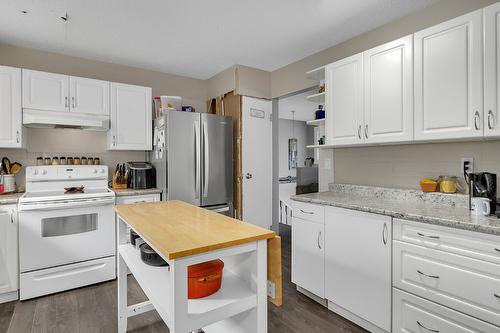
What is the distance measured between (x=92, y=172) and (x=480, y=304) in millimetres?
3582

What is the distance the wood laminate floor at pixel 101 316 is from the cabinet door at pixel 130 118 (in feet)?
5.52

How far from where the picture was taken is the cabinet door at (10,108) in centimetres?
271

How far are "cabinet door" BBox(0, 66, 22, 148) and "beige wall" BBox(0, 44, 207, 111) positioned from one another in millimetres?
438

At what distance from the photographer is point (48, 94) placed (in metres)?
2.92

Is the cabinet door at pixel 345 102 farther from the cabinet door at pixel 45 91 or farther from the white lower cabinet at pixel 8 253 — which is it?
the white lower cabinet at pixel 8 253

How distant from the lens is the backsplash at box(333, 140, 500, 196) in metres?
2.00

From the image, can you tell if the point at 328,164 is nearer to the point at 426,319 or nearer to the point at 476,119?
the point at 476,119

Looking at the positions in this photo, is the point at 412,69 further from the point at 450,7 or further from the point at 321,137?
the point at 321,137

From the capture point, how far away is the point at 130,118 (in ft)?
11.2

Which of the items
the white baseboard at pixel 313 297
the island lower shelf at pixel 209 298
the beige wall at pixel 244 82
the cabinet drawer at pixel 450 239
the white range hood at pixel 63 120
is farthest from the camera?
the beige wall at pixel 244 82

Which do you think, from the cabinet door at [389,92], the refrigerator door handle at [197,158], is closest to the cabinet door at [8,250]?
the refrigerator door handle at [197,158]

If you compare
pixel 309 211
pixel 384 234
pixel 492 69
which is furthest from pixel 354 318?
pixel 492 69

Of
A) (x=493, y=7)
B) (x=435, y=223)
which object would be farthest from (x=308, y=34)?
(x=435, y=223)

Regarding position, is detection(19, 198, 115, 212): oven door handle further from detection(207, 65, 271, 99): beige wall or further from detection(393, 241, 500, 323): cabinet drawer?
detection(393, 241, 500, 323): cabinet drawer
